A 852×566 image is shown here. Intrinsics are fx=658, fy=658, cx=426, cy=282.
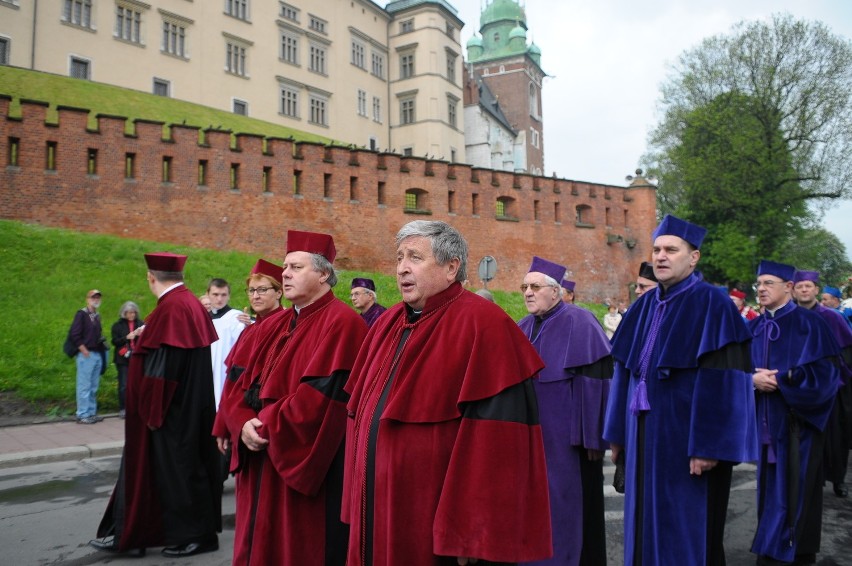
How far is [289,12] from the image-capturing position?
5156 centimetres

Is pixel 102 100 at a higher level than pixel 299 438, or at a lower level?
higher

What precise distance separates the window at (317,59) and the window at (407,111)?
346 inches

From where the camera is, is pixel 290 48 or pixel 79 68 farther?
pixel 290 48

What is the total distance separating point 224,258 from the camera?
73.2ft

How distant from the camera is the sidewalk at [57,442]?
903 centimetres

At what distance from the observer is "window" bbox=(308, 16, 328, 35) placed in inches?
2093

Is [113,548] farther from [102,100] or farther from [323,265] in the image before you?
[102,100]

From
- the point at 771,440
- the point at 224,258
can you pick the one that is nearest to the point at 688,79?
the point at 224,258

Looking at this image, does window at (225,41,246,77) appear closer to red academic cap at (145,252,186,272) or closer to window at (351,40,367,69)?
window at (351,40,367,69)

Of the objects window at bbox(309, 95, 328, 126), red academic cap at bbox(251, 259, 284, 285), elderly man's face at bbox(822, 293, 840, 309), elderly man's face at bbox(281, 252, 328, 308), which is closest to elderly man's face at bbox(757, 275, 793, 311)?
elderly man's face at bbox(281, 252, 328, 308)

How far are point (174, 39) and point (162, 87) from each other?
386 centimetres

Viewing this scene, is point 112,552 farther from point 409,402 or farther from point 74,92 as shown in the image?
point 74,92

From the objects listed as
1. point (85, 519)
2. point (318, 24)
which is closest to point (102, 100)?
point (318, 24)

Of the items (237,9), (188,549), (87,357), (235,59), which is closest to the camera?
(188,549)
